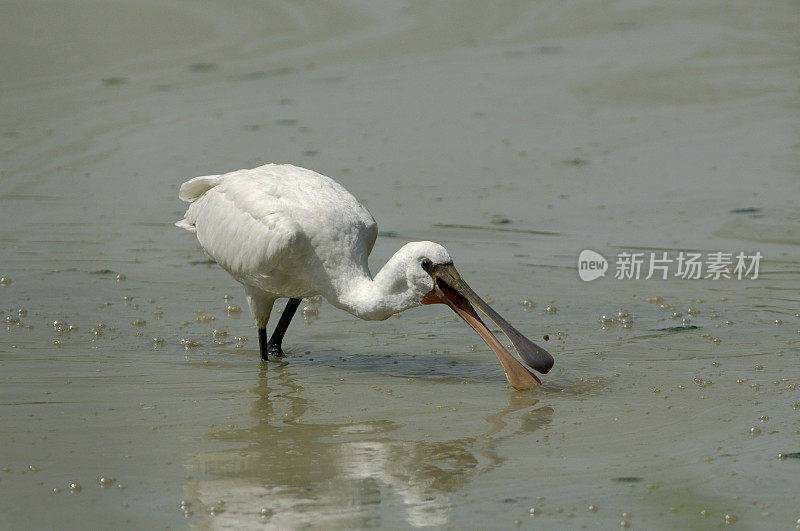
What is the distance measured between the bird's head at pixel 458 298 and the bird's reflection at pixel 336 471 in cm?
19

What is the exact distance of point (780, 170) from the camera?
1159cm

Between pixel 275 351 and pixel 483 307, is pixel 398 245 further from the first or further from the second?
pixel 483 307

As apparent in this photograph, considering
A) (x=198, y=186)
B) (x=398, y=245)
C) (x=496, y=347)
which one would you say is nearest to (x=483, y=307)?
(x=496, y=347)

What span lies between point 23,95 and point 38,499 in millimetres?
9542

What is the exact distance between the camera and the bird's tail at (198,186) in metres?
8.11

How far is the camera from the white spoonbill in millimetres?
6645

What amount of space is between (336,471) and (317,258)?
1.79m

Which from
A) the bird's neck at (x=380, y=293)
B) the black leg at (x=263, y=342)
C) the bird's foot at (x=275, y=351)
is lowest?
the bird's foot at (x=275, y=351)

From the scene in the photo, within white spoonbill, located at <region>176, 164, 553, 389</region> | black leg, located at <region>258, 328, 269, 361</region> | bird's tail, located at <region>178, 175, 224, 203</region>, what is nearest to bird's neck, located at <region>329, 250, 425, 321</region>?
white spoonbill, located at <region>176, 164, 553, 389</region>

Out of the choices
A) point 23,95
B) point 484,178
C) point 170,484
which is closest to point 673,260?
point 484,178

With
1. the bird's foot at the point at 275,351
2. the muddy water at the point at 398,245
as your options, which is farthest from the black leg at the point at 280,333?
the muddy water at the point at 398,245

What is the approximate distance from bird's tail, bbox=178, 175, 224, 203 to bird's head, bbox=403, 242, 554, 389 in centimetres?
196

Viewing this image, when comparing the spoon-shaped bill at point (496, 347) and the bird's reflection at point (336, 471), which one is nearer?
the bird's reflection at point (336, 471)

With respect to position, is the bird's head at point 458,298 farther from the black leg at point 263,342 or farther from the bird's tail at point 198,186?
the bird's tail at point 198,186
